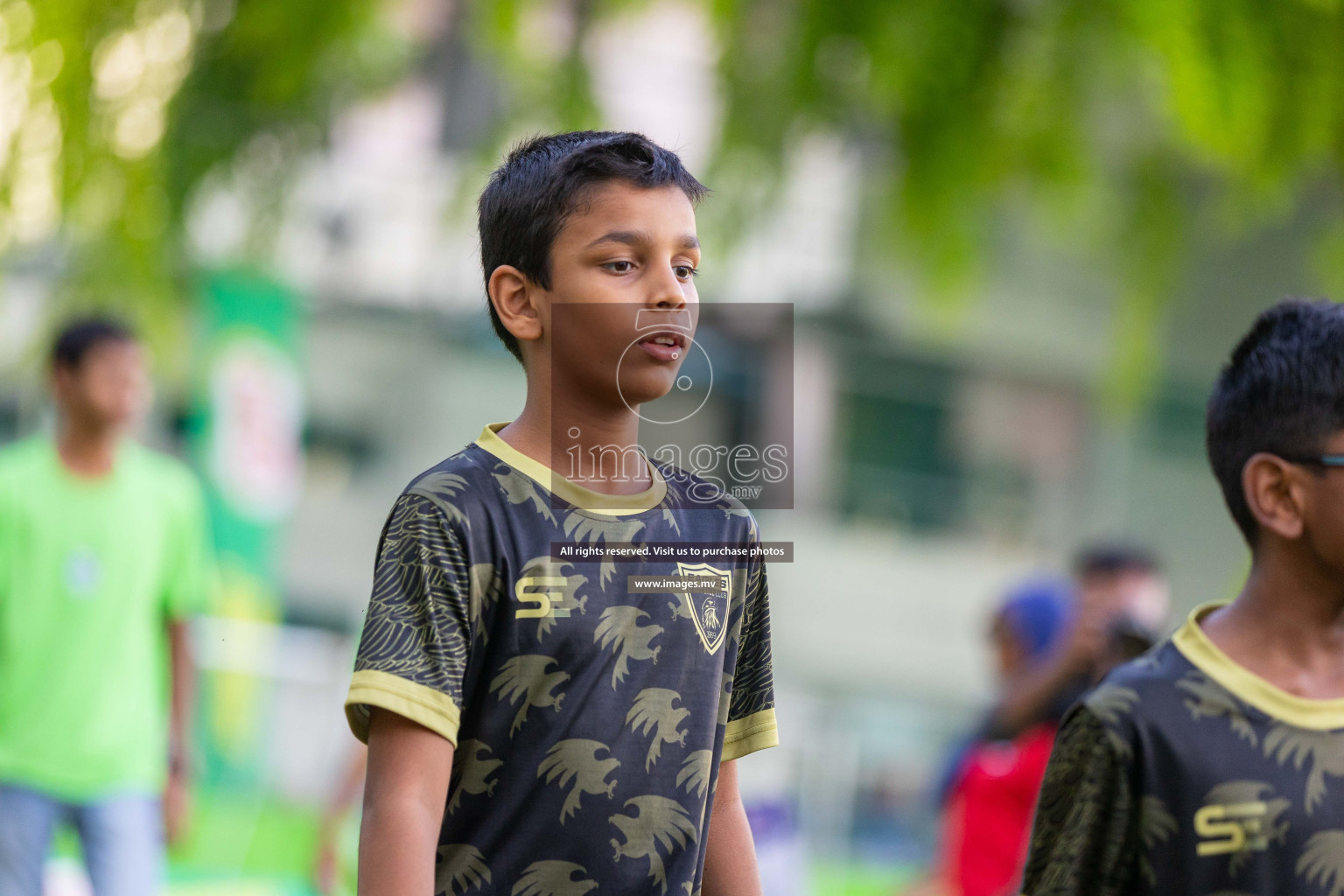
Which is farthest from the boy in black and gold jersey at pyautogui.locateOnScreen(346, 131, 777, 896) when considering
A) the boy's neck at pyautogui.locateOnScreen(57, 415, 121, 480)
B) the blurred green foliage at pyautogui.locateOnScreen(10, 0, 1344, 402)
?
the boy's neck at pyautogui.locateOnScreen(57, 415, 121, 480)

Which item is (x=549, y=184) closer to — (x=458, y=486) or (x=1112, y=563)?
(x=458, y=486)

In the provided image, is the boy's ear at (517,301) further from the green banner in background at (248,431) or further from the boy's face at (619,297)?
the green banner in background at (248,431)

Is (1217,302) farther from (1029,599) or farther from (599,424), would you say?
(599,424)

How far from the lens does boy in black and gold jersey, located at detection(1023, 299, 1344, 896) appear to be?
185 cm

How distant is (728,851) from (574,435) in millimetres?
536

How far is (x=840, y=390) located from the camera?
57.5 feet

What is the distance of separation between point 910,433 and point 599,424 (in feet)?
53.0

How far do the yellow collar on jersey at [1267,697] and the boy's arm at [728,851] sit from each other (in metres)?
0.64

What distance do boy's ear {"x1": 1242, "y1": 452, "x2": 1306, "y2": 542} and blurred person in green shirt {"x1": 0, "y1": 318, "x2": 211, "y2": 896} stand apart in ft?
10.0

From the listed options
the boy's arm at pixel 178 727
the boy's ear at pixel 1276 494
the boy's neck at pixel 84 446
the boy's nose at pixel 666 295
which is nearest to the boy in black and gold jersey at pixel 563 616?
the boy's nose at pixel 666 295

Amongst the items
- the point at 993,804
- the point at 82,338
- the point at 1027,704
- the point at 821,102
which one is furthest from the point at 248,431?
the point at 993,804

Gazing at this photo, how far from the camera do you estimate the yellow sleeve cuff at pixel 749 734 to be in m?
1.82

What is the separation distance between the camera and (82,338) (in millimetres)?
4074

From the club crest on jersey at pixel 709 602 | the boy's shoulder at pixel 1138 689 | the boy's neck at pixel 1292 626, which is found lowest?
the boy's shoulder at pixel 1138 689
